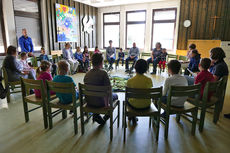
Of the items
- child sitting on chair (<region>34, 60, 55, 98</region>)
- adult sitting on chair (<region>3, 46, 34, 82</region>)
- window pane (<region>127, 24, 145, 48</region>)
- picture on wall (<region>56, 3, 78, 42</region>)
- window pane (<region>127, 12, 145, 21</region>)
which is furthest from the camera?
window pane (<region>127, 24, 145, 48</region>)

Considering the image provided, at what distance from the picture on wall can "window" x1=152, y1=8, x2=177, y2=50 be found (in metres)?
3.89

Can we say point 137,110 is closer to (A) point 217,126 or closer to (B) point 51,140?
(B) point 51,140

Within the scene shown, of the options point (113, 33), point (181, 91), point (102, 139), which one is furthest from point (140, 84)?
point (113, 33)

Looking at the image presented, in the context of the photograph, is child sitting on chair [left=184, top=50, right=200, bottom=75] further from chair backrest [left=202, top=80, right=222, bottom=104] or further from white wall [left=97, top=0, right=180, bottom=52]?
white wall [left=97, top=0, right=180, bottom=52]

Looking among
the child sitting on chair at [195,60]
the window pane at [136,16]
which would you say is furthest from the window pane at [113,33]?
the child sitting on chair at [195,60]

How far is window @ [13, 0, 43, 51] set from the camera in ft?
17.6

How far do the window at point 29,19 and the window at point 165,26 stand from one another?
5.23m

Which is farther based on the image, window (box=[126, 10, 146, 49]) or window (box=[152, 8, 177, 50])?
window (box=[126, 10, 146, 49])

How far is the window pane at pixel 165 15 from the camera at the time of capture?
7.45 metres

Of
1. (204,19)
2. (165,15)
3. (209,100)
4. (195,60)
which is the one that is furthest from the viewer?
(165,15)

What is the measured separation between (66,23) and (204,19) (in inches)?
234

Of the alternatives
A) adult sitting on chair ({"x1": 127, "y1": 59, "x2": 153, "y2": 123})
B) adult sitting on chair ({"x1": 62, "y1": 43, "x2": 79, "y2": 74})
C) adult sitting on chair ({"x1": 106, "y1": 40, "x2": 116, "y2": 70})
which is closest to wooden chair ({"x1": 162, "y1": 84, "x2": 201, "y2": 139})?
adult sitting on chair ({"x1": 127, "y1": 59, "x2": 153, "y2": 123})

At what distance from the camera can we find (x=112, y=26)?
8.99m

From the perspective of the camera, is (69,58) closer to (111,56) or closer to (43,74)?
(111,56)
